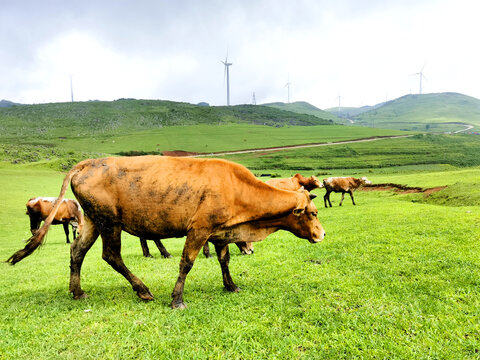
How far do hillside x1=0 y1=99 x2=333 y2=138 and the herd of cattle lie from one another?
130145 millimetres

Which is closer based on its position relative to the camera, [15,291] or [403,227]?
[15,291]

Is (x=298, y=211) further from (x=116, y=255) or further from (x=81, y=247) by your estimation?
(x=81, y=247)

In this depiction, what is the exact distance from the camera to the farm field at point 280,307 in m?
4.68

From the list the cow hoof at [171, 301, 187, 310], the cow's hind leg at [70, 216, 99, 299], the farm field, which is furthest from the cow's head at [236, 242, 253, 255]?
the cow's hind leg at [70, 216, 99, 299]

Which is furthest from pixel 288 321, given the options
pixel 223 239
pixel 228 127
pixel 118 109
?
pixel 118 109

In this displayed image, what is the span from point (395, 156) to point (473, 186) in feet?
181

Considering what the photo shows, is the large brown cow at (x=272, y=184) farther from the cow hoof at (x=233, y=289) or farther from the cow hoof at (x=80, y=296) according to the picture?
the cow hoof at (x=80, y=296)

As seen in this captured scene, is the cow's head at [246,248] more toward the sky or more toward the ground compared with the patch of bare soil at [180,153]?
more toward the ground

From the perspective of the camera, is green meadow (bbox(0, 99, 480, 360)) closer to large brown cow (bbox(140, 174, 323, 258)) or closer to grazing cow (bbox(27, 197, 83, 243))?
large brown cow (bbox(140, 174, 323, 258))

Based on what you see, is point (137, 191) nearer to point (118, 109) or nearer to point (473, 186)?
point (473, 186)

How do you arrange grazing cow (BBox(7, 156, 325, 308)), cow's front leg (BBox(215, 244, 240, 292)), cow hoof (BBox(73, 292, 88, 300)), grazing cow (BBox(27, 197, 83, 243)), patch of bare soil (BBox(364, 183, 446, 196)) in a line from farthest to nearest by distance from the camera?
patch of bare soil (BBox(364, 183, 446, 196)) → grazing cow (BBox(27, 197, 83, 243)) → cow's front leg (BBox(215, 244, 240, 292)) → cow hoof (BBox(73, 292, 88, 300)) → grazing cow (BBox(7, 156, 325, 308))

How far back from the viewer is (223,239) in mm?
6531

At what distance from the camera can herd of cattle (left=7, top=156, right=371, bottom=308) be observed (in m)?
6.21

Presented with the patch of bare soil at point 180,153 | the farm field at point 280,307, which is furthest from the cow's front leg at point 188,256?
the patch of bare soil at point 180,153
